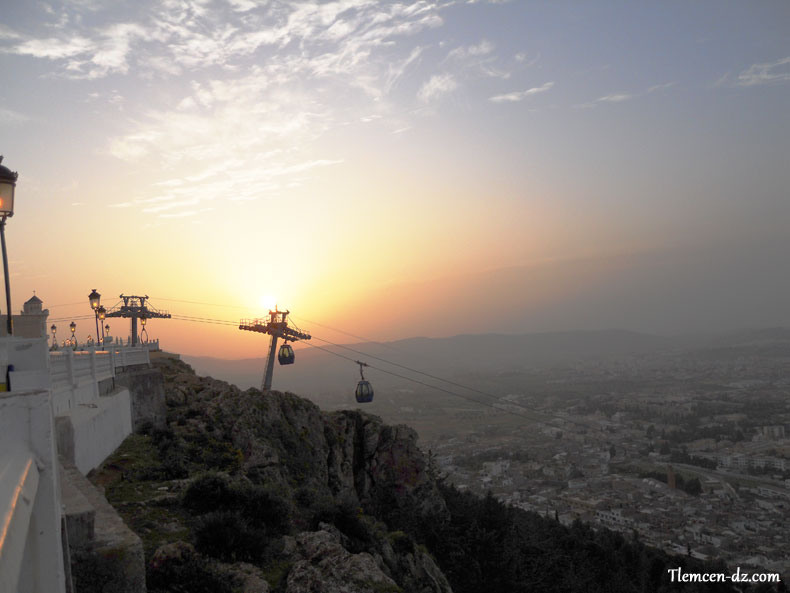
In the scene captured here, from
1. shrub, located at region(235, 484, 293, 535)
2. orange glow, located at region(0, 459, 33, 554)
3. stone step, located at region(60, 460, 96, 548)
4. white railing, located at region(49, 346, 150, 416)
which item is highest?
orange glow, located at region(0, 459, 33, 554)

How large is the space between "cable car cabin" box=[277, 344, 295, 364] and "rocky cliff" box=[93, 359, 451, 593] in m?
9.71

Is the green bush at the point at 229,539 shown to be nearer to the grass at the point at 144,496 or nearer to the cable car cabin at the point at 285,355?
the grass at the point at 144,496

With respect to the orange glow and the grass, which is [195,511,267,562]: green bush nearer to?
the grass

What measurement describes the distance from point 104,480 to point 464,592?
12312 mm

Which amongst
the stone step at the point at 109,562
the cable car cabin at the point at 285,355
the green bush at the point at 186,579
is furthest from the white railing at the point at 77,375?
the cable car cabin at the point at 285,355

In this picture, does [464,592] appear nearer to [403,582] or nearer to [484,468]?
[403,582]

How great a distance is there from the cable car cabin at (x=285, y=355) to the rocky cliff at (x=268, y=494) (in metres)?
9.71

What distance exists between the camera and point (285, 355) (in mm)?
31969

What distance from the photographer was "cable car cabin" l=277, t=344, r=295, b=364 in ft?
104

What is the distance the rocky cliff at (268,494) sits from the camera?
7484 millimetres

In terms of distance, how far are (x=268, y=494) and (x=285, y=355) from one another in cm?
2276

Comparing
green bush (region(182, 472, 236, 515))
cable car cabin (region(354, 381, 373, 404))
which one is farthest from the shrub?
cable car cabin (region(354, 381, 373, 404))

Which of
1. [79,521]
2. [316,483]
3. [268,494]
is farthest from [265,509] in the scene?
[316,483]

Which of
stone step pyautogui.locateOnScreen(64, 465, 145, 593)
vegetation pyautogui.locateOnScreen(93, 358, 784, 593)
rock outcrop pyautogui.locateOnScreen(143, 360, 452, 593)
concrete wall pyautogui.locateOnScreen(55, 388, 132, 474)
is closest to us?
stone step pyautogui.locateOnScreen(64, 465, 145, 593)
